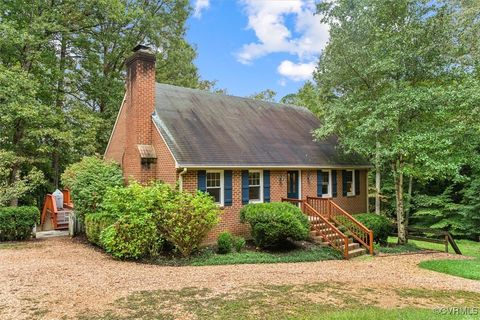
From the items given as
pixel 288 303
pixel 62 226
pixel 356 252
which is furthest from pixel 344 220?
pixel 62 226

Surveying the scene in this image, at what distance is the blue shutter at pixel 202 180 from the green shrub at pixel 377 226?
652 centimetres

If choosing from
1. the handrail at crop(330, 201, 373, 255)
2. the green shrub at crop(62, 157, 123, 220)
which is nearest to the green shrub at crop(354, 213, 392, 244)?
→ the handrail at crop(330, 201, 373, 255)

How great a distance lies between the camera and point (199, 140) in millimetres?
12180

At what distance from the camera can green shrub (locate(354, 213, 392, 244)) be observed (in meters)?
12.9

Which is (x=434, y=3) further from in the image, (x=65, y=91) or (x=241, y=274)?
(x=65, y=91)

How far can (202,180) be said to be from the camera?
11.3 meters

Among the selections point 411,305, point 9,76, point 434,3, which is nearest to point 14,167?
point 9,76

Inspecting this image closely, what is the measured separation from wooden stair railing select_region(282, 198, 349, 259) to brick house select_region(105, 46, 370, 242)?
3.94 ft

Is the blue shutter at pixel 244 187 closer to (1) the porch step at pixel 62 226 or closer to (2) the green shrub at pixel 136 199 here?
(2) the green shrub at pixel 136 199

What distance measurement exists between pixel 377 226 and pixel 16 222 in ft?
45.9

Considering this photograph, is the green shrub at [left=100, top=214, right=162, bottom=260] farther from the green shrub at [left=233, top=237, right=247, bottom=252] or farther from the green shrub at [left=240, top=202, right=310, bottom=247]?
the green shrub at [left=240, top=202, right=310, bottom=247]

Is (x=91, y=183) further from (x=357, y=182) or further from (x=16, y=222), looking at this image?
(x=357, y=182)

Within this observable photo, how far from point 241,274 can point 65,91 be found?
721 inches

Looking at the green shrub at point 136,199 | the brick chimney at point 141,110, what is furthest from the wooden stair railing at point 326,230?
the brick chimney at point 141,110
